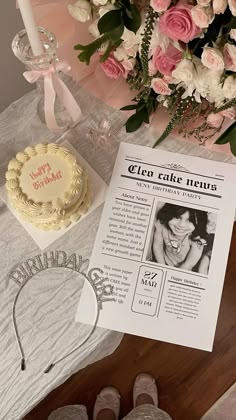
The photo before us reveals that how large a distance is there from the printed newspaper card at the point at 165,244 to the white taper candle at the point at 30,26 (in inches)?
8.4

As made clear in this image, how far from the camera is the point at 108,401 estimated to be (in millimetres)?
1287

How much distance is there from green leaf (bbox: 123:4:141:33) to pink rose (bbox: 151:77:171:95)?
0.10m

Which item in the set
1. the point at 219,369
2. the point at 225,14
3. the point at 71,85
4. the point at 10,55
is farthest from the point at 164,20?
the point at 219,369

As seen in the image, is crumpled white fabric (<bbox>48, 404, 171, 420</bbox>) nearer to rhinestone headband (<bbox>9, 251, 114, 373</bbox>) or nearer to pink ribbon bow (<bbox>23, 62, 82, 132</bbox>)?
rhinestone headband (<bbox>9, 251, 114, 373</bbox>)

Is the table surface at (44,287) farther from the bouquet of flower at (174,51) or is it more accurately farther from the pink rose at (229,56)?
the pink rose at (229,56)

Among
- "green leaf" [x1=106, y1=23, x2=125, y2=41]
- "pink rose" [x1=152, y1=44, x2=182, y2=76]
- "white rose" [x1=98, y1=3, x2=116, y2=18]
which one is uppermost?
"white rose" [x1=98, y1=3, x2=116, y2=18]

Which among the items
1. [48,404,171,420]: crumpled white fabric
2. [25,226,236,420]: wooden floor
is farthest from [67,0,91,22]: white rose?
[48,404,171,420]: crumpled white fabric

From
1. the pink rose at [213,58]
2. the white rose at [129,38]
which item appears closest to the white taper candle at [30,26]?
the white rose at [129,38]

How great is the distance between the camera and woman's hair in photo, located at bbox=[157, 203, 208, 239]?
2.50ft

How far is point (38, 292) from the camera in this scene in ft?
2.37

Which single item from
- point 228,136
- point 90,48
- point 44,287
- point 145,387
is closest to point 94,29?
point 90,48

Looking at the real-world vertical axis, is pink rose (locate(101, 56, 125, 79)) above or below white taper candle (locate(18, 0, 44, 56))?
above

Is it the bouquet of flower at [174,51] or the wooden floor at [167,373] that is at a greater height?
the bouquet of flower at [174,51]

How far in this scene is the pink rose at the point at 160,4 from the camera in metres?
0.57
